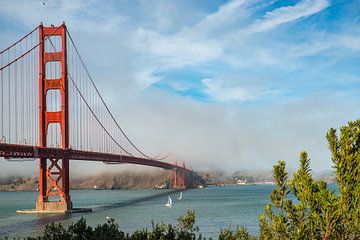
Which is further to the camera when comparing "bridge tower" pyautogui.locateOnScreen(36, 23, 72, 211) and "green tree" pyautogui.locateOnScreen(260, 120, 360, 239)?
"bridge tower" pyautogui.locateOnScreen(36, 23, 72, 211)

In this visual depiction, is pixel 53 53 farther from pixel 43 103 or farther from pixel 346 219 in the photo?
pixel 346 219

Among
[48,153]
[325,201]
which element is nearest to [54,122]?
[48,153]

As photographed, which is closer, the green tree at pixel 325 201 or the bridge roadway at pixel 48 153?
the green tree at pixel 325 201

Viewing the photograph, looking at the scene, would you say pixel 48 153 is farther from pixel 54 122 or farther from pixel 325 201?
pixel 325 201

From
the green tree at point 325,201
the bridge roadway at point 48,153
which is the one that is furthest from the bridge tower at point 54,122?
the green tree at point 325,201

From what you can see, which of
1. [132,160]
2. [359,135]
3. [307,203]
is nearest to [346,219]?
[307,203]

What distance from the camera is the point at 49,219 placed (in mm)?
54594

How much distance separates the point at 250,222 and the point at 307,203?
3865 centimetres

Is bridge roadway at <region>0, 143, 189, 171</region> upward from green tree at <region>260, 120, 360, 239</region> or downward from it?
upward

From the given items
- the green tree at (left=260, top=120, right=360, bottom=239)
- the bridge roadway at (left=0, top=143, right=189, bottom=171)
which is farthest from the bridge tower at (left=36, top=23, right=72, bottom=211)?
the green tree at (left=260, top=120, right=360, bottom=239)

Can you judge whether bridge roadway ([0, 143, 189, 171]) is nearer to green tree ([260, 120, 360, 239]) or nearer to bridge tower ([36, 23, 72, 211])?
bridge tower ([36, 23, 72, 211])

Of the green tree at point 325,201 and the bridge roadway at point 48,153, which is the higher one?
the bridge roadway at point 48,153

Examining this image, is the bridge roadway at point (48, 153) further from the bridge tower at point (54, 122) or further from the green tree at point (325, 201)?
the green tree at point (325, 201)

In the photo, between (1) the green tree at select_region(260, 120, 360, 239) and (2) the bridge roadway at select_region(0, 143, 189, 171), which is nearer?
(1) the green tree at select_region(260, 120, 360, 239)
